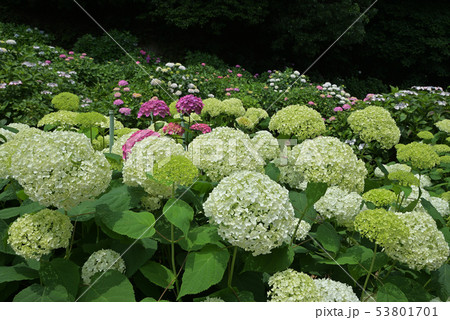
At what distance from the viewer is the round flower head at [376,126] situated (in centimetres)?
253

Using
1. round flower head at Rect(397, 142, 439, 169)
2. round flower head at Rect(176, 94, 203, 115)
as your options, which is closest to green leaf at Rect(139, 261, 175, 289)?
round flower head at Rect(397, 142, 439, 169)

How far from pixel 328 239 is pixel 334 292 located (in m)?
0.25

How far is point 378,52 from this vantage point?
19.0 metres

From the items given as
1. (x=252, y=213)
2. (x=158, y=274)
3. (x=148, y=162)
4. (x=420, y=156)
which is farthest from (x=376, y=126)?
(x=158, y=274)

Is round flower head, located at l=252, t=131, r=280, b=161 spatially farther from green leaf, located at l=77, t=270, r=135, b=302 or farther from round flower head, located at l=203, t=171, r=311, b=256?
green leaf, located at l=77, t=270, r=135, b=302

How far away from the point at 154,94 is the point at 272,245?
6.69m

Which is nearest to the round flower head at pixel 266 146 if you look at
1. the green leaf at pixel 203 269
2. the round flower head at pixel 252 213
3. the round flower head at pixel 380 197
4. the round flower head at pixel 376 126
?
the round flower head at pixel 380 197

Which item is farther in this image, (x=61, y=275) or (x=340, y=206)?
(x=340, y=206)

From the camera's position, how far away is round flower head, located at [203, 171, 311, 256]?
1335 mm

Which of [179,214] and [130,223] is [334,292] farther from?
[130,223]

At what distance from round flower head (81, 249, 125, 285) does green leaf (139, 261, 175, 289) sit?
0.10 m

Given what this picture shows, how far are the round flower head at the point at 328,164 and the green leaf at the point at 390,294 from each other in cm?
50

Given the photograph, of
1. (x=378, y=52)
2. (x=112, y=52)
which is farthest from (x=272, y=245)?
(x=378, y=52)

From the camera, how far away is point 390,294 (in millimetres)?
1528
